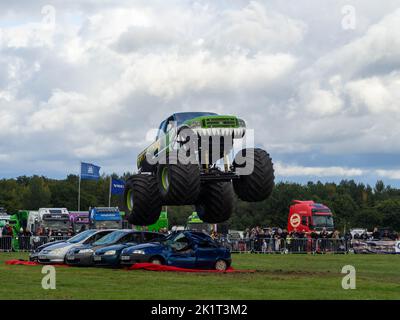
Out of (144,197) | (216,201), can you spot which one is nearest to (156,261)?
(144,197)

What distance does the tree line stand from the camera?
12888 centimetres

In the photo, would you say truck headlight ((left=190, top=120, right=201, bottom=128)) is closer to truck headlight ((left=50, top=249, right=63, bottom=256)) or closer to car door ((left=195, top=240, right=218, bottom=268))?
car door ((left=195, top=240, right=218, bottom=268))

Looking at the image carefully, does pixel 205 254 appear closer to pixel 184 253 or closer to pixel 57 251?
pixel 184 253

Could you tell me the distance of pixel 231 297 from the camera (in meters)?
16.7

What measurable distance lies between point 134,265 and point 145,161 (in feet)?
11.5

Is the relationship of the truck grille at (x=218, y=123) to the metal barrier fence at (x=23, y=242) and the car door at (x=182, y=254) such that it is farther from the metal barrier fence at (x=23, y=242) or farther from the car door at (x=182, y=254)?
the metal barrier fence at (x=23, y=242)

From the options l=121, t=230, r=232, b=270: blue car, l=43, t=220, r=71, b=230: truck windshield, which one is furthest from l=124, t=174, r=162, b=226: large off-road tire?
l=43, t=220, r=71, b=230: truck windshield

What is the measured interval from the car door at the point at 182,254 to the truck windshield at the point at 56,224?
29.6 metres

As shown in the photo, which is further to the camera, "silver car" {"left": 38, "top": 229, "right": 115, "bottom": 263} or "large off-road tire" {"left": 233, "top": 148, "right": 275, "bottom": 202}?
"silver car" {"left": 38, "top": 229, "right": 115, "bottom": 263}

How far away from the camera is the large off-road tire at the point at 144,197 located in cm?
2520

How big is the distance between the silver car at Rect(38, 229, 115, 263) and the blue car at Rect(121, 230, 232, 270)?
3621 mm

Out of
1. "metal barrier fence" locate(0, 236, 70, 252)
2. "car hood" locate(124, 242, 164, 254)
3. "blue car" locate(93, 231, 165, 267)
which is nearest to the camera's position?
"car hood" locate(124, 242, 164, 254)

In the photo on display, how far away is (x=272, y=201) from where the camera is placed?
5020 inches
